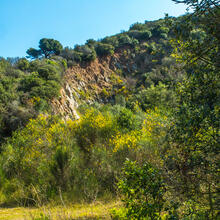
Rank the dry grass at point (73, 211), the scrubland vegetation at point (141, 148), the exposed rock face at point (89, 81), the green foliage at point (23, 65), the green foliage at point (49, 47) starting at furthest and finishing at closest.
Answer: the green foliage at point (49, 47), the green foliage at point (23, 65), the exposed rock face at point (89, 81), the dry grass at point (73, 211), the scrubland vegetation at point (141, 148)

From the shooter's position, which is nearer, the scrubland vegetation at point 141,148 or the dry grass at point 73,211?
the scrubland vegetation at point 141,148

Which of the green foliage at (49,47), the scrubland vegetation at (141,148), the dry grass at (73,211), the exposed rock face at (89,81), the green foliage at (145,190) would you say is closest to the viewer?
the green foliage at (145,190)

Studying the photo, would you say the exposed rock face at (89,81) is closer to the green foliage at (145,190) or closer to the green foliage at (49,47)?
the green foliage at (49,47)

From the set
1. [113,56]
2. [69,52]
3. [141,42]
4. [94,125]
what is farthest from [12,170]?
[141,42]

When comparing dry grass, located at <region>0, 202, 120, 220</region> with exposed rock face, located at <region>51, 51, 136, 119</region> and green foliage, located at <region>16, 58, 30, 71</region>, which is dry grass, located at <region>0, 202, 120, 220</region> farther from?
green foliage, located at <region>16, 58, 30, 71</region>

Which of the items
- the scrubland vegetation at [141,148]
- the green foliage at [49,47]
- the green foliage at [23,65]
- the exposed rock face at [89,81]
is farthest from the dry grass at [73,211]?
the green foliage at [49,47]

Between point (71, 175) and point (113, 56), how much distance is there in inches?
1260

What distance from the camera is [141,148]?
5871 millimetres

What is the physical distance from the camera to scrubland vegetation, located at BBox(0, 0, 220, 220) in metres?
2.34

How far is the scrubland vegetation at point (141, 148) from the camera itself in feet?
7.68

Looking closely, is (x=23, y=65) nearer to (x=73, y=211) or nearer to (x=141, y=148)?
(x=141, y=148)

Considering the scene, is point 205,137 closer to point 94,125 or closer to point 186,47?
point 186,47

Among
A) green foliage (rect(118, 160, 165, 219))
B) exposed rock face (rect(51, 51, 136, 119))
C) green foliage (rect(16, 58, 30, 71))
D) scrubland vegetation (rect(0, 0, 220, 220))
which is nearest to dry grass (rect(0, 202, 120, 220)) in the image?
scrubland vegetation (rect(0, 0, 220, 220))

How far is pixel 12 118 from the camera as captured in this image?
14.7 meters
